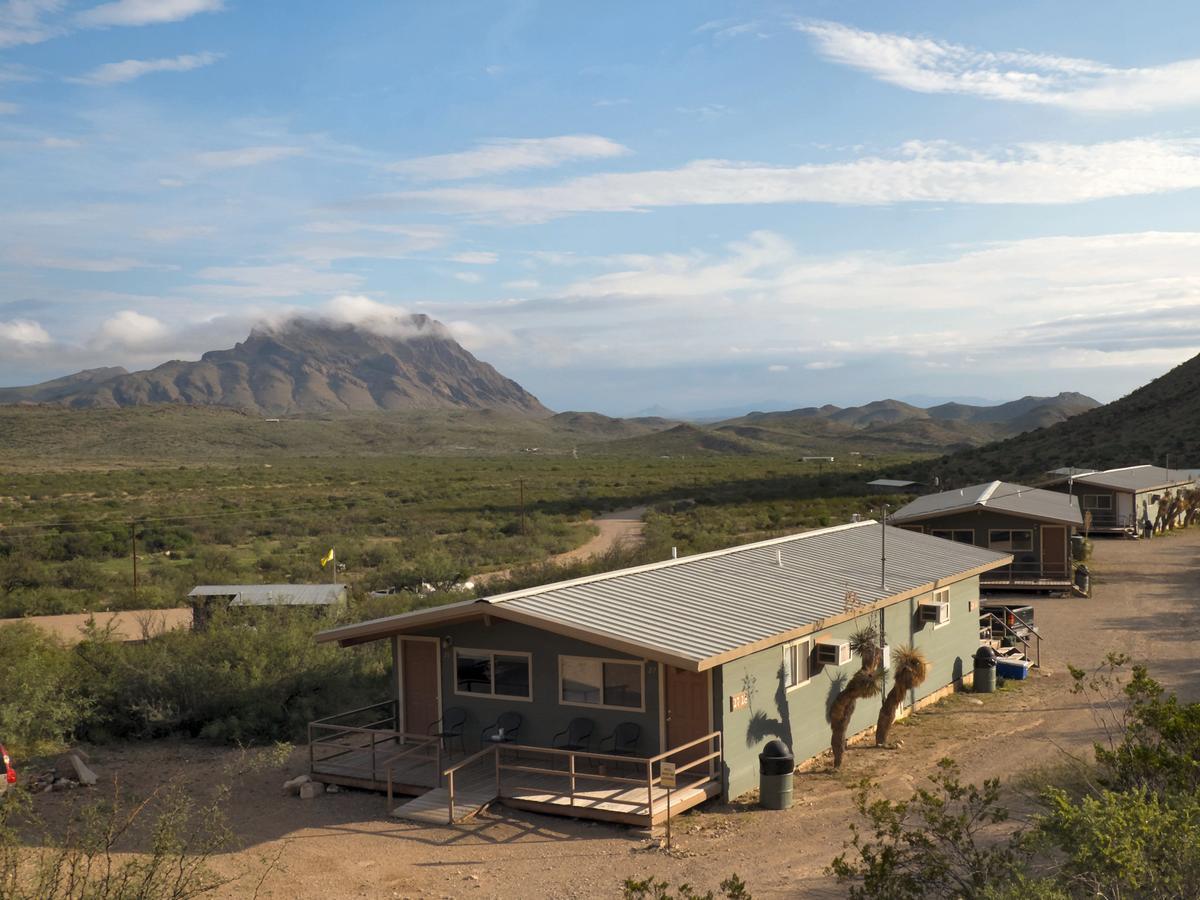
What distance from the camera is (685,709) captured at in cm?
1401

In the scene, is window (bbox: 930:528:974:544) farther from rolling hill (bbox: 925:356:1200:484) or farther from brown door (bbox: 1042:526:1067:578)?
rolling hill (bbox: 925:356:1200:484)

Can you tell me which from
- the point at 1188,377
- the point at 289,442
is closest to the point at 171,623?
the point at 1188,377

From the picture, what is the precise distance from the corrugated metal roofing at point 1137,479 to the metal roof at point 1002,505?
631cm

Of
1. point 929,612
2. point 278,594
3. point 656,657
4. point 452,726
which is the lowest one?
point 452,726

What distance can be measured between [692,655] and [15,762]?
10469mm

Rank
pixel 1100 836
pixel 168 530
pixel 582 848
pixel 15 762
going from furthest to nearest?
pixel 168 530 → pixel 15 762 → pixel 582 848 → pixel 1100 836

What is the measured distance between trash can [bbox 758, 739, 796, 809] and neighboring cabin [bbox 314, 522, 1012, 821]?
16.6 inches

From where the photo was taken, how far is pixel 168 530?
4756 cm

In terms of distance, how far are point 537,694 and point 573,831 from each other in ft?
7.58

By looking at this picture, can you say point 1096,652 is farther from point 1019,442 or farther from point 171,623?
point 1019,442

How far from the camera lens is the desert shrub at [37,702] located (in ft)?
53.3

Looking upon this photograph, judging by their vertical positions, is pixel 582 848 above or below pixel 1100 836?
below

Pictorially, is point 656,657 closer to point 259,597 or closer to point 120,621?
point 259,597

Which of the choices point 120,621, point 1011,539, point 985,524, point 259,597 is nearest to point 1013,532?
point 1011,539
